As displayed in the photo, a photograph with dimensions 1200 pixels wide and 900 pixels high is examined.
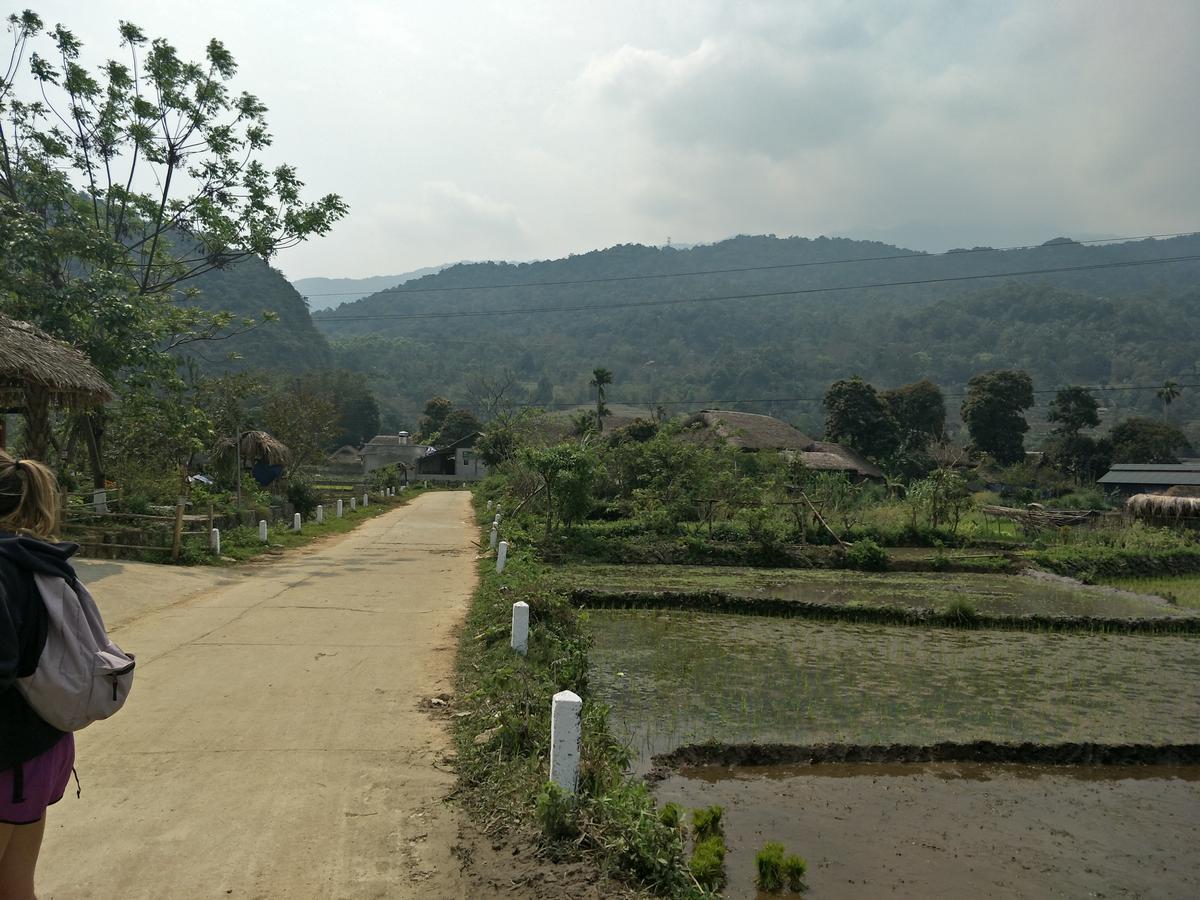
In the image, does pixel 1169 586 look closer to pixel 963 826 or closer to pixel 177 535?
pixel 963 826

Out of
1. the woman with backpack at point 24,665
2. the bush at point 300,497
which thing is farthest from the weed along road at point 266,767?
the bush at point 300,497

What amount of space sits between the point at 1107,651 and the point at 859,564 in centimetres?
926

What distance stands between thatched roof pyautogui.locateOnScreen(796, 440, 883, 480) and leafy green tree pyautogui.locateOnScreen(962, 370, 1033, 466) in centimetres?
839

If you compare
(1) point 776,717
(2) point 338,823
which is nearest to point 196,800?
(2) point 338,823

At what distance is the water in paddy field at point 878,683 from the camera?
884cm

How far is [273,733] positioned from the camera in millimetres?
6418

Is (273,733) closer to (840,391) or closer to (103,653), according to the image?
(103,653)

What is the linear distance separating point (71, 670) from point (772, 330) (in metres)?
144

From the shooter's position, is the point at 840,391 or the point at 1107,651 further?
the point at 840,391

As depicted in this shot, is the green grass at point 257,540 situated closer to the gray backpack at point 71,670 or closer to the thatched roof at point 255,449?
the thatched roof at point 255,449

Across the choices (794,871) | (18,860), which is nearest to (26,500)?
(18,860)

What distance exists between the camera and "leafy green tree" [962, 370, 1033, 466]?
5547 centimetres

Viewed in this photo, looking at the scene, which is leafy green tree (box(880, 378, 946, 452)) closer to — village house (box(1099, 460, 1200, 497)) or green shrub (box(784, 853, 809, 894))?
village house (box(1099, 460, 1200, 497))

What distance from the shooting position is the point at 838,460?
1847 inches
